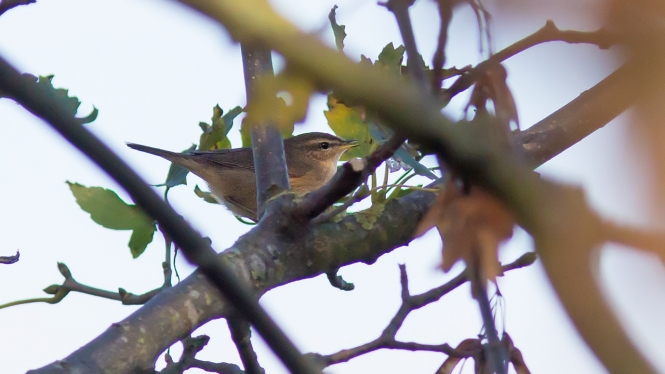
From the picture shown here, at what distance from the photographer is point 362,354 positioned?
96.7 inches

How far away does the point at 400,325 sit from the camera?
2.56 m

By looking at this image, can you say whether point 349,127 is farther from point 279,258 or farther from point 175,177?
point 279,258

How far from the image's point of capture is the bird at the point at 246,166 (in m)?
7.80

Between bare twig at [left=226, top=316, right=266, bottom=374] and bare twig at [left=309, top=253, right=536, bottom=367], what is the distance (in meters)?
0.29

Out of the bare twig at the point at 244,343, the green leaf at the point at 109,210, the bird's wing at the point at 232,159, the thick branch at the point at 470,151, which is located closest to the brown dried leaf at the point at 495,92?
the thick branch at the point at 470,151

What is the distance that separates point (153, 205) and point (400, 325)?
5.55ft

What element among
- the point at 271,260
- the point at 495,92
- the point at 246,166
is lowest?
the point at 495,92

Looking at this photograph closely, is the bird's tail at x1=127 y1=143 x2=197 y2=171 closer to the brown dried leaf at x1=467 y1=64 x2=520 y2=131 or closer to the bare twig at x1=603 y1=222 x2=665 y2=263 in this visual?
the brown dried leaf at x1=467 y1=64 x2=520 y2=131

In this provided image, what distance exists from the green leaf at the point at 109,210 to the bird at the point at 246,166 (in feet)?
11.5

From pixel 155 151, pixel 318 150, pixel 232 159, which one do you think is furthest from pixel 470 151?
pixel 318 150

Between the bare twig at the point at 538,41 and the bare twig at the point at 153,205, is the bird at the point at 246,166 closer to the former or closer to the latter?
the bare twig at the point at 538,41

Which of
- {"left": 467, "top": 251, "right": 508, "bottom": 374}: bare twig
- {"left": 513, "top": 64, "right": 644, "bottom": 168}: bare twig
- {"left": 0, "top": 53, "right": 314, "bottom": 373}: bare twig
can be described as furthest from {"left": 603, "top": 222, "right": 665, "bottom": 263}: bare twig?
{"left": 513, "top": 64, "right": 644, "bottom": 168}: bare twig

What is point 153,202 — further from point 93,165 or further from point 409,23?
point 409,23

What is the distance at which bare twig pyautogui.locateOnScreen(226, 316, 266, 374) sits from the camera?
8.06 ft
